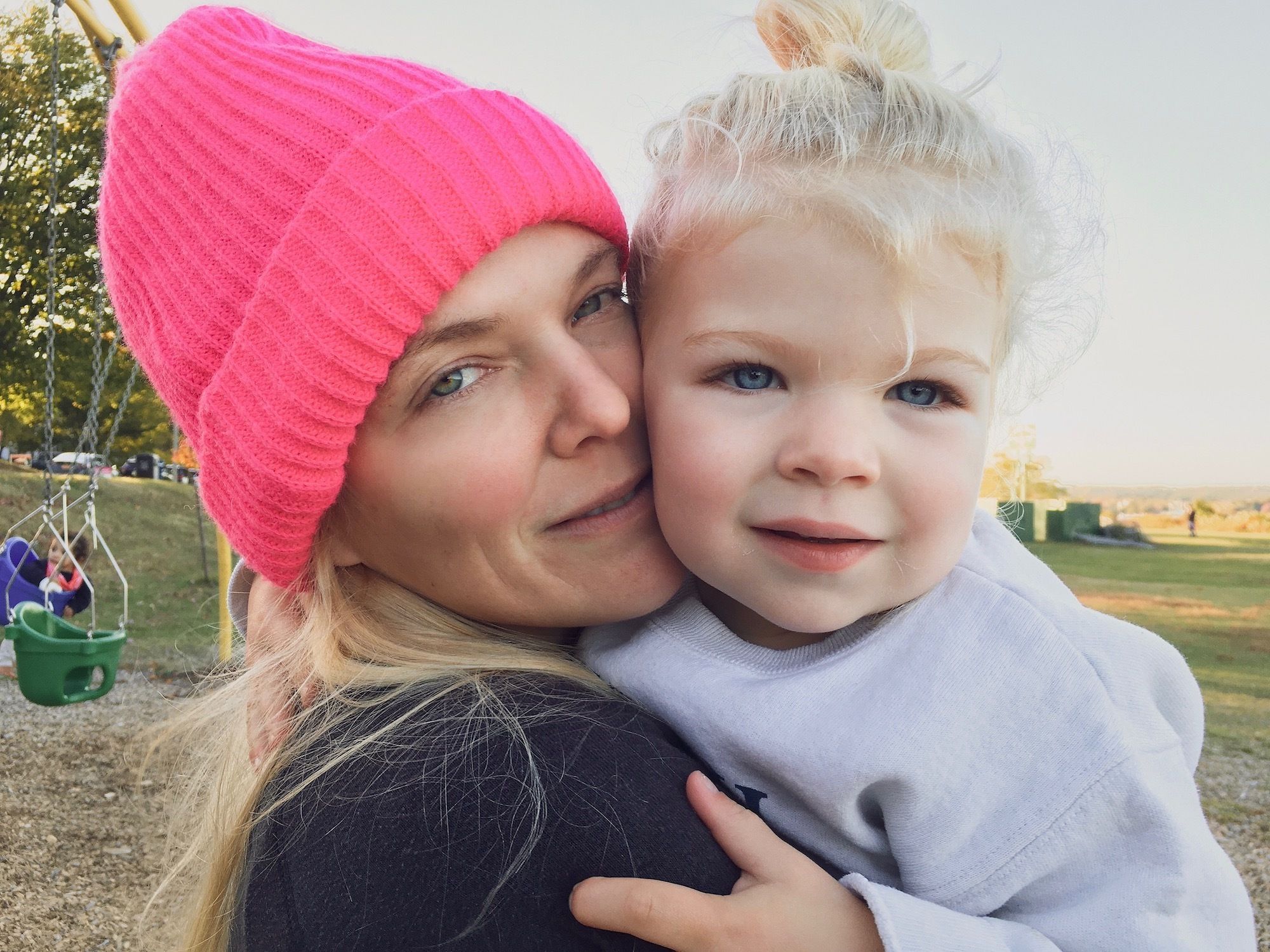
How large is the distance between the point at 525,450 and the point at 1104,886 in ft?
3.05

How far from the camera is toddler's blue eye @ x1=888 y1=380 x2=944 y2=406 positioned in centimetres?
136

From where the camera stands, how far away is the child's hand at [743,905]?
3.61 feet

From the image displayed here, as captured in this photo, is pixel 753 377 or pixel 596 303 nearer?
pixel 753 377

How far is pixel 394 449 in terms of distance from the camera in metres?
1.51

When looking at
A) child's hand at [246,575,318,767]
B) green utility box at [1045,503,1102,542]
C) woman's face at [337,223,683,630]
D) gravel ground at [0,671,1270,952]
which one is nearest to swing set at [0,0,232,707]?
gravel ground at [0,671,1270,952]

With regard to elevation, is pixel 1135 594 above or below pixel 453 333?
below

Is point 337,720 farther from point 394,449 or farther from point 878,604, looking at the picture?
point 878,604

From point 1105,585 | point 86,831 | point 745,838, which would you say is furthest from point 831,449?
point 1105,585

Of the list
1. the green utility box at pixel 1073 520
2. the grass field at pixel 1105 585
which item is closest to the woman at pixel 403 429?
the grass field at pixel 1105 585

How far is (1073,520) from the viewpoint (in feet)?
58.2

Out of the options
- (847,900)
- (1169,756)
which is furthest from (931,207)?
(847,900)

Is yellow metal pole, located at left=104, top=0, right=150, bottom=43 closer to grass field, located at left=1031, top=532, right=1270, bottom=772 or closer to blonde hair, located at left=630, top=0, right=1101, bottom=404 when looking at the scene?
blonde hair, located at left=630, top=0, right=1101, bottom=404

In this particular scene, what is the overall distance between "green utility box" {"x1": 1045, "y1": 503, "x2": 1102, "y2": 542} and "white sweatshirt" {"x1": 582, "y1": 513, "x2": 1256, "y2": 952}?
17.5 metres

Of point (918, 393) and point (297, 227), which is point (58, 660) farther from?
point (918, 393)
